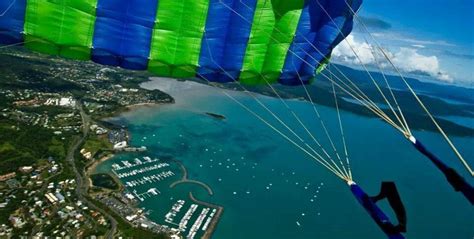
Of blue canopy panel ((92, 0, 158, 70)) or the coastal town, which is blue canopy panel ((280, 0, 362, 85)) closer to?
blue canopy panel ((92, 0, 158, 70))

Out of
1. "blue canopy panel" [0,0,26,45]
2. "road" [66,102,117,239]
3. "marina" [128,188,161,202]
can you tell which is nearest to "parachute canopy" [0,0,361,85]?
→ "blue canopy panel" [0,0,26,45]

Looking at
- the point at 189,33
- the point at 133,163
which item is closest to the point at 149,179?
the point at 133,163

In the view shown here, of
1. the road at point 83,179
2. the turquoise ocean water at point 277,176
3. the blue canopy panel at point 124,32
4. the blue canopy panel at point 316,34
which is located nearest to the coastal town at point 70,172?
the road at point 83,179

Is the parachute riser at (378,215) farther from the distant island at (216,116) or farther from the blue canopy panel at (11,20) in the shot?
the distant island at (216,116)

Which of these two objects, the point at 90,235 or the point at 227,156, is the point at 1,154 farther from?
the point at 227,156

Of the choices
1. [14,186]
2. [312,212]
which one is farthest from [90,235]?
[312,212]

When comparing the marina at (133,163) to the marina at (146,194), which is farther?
the marina at (133,163)
